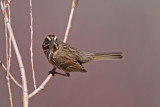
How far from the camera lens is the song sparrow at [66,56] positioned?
3.61 meters

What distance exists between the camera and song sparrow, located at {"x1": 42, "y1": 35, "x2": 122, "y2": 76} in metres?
3.61

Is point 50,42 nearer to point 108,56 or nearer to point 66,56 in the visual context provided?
point 66,56

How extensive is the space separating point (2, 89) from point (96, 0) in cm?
225

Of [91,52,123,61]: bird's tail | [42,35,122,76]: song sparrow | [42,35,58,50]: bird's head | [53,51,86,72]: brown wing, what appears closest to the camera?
[42,35,58,50]: bird's head

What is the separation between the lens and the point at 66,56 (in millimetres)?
3811

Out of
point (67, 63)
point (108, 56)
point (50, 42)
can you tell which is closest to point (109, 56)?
point (108, 56)

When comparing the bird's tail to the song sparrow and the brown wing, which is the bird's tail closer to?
the song sparrow

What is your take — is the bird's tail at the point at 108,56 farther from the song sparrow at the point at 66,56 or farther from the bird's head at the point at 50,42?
the bird's head at the point at 50,42

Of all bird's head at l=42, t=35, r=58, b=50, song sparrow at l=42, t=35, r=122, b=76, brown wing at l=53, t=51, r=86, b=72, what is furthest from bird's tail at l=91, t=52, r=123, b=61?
bird's head at l=42, t=35, r=58, b=50

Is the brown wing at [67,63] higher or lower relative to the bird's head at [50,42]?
lower

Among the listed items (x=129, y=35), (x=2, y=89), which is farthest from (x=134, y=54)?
(x=2, y=89)

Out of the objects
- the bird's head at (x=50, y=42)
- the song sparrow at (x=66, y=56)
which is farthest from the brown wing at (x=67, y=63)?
the bird's head at (x=50, y=42)

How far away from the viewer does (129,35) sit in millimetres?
5504

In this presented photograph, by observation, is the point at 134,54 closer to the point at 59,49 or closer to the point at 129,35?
the point at 129,35
